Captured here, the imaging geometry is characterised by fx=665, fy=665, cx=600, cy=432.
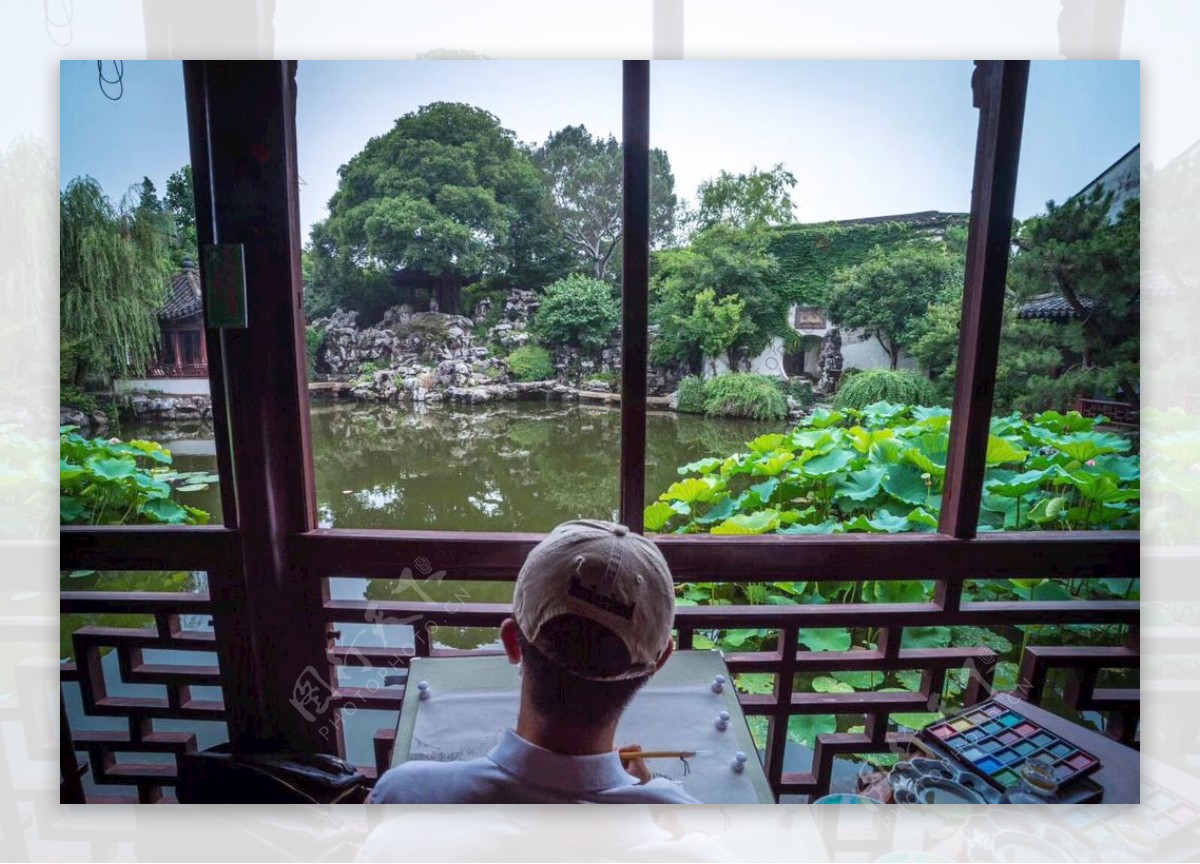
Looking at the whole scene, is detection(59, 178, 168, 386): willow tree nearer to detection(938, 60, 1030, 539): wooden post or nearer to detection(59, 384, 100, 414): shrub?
detection(59, 384, 100, 414): shrub

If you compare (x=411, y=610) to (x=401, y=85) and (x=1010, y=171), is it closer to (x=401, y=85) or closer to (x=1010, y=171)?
(x=401, y=85)

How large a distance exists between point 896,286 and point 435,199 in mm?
864

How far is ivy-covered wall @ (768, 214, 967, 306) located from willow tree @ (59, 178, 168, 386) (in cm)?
113

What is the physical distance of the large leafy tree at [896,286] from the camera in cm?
121

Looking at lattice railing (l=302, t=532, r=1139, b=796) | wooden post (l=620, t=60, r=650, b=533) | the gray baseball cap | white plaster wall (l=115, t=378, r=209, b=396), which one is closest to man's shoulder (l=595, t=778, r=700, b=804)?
the gray baseball cap

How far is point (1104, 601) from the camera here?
4.17ft

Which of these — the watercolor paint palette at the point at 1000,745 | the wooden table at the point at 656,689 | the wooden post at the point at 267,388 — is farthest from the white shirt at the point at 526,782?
the watercolor paint palette at the point at 1000,745

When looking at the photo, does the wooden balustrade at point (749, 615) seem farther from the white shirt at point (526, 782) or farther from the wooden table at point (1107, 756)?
the white shirt at point (526, 782)

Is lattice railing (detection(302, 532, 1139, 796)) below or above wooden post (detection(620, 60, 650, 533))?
below

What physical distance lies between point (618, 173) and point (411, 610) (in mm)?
896

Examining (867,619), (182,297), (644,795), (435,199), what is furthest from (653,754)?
(182,297)

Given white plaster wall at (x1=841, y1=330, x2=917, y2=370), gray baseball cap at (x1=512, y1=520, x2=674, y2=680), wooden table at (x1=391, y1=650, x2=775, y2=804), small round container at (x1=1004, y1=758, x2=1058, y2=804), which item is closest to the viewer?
gray baseball cap at (x1=512, y1=520, x2=674, y2=680)

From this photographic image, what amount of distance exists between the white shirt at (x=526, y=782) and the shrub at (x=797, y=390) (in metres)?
0.73

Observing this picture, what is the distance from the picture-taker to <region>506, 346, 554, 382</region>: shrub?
1.26m
